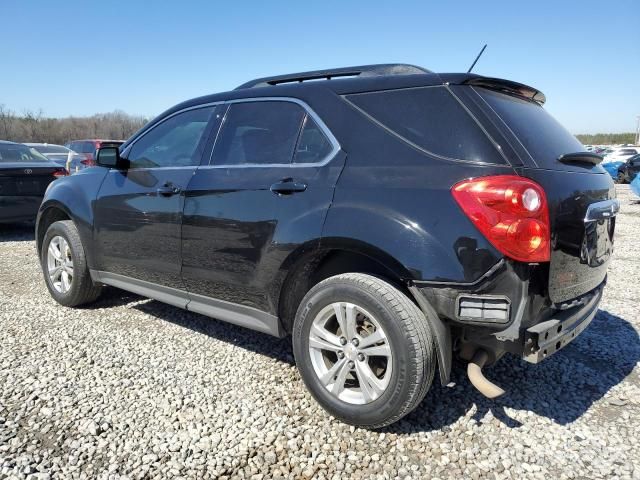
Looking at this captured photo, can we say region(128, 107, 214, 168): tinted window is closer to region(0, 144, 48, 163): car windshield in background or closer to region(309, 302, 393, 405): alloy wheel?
region(309, 302, 393, 405): alloy wheel

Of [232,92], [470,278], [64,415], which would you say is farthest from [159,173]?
[470,278]

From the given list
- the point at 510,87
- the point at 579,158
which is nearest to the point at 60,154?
the point at 510,87

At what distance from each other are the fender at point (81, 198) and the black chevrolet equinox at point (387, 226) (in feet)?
3.20

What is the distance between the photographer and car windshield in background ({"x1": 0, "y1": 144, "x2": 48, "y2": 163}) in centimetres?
789

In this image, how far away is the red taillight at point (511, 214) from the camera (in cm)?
211

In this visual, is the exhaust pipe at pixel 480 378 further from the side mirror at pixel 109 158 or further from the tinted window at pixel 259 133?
the side mirror at pixel 109 158

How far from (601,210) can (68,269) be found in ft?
13.8

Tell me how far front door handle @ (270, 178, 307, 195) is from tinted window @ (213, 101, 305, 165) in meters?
0.17

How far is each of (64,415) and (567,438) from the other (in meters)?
2.70

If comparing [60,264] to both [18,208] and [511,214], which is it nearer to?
[18,208]

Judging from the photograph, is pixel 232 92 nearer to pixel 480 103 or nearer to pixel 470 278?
pixel 480 103

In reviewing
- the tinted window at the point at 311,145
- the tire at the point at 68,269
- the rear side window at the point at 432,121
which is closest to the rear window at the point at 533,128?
the rear side window at the point at 432,121

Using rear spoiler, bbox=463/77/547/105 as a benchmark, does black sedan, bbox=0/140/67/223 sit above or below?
below

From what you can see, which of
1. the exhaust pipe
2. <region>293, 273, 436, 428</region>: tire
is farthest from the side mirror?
the exhaust pipe
